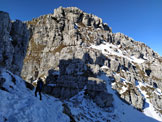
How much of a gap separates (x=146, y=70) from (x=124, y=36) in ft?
224

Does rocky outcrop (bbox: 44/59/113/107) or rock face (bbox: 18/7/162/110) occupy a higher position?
rock face (bbox: 18/7/162/110)

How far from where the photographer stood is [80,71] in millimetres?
71938

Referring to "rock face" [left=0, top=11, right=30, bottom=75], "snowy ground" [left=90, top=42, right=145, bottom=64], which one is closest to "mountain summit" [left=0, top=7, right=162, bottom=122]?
"rock face" [left=0, top=11, right=30, bottom=75]

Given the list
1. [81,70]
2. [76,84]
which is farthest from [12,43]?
[81,70]

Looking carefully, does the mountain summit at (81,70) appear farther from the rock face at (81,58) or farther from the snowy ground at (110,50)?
the snowy ground at (110,50)

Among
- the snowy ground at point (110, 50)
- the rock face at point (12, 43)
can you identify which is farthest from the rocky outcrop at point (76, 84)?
the snowy ground at point (110, 50)

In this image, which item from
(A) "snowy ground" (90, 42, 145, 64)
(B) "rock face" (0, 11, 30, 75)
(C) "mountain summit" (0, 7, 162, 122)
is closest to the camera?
(B) "rock face" (0, 11, 30, 75)

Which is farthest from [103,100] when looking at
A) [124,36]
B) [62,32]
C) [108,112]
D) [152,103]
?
[124,36]

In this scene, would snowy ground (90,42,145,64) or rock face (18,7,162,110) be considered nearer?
rock face (18,7,162,110)

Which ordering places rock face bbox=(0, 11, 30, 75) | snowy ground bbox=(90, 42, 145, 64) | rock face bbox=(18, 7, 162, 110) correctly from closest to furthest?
1. rock face bbox=(0, 11, 30, 75)
2. rock face bbox=(18, 7, 162, 110)
3. snowy ground bbox=(90, 42, 145, 64)

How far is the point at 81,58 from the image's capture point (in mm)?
82062

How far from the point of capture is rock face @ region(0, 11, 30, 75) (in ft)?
143

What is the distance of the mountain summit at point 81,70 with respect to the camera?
161 feet

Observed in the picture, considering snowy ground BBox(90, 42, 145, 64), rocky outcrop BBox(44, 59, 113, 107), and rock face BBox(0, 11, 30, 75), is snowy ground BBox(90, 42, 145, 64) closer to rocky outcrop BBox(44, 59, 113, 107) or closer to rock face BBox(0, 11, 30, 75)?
rocky outcrop BBox(44, 59, 113, 107)
